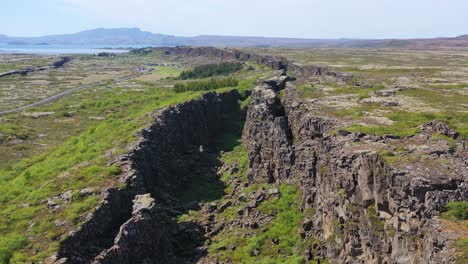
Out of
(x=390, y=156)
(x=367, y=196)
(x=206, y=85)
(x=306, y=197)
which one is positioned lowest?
(x=306, y=197)

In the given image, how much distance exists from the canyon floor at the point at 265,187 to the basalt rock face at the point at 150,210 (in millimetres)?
155

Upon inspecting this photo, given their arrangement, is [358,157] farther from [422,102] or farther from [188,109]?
[188,109]

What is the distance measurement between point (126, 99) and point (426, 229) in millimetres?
111284

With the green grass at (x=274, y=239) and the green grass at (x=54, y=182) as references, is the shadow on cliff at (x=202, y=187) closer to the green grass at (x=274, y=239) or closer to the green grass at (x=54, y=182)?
the green grass at (x=274, y=239)

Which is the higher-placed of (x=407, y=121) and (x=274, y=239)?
(x=407, y=121)

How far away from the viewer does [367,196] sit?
32562mm

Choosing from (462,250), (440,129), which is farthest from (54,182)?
(462,250)

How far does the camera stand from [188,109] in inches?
3159

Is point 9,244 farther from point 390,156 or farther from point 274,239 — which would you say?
point 390,156

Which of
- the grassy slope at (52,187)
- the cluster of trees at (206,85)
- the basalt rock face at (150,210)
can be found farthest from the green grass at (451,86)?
the grassy slope at (52,187)

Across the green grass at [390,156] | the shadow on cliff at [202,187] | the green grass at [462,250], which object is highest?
the green grass at [390,156]

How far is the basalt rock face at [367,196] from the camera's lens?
26.9m

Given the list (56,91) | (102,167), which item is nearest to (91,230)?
(102,167)

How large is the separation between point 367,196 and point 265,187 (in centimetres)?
2157
